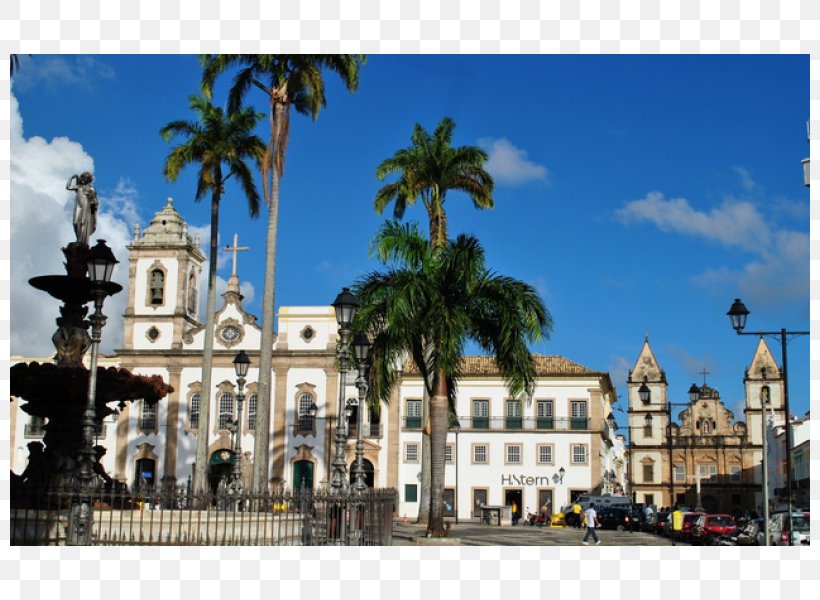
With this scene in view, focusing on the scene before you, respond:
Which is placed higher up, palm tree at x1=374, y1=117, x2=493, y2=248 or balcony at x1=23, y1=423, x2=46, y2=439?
palm tree at x1=374, y1=117, x2=493, y2=248

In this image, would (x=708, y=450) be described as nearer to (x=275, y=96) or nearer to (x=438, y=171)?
(x=438, y=171)

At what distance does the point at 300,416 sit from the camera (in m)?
50.0

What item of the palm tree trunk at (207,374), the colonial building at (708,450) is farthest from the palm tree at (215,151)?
the colonial building at (708,450)

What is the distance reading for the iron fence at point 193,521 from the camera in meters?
13.9

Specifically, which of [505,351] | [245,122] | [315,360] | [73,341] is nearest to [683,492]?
[315,360]

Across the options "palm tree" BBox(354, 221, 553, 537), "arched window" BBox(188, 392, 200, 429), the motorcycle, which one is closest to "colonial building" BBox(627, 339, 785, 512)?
the motorcycle

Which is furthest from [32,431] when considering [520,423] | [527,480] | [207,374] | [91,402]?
[91,402]

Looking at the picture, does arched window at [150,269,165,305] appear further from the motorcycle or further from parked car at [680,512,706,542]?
parked car at [680,512,706,542]

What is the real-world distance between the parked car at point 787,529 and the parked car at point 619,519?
14700 millimetres

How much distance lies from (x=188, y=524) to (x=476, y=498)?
37391 millimetres

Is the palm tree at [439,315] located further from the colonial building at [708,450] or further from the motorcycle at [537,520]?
the colonial building at [708,450]

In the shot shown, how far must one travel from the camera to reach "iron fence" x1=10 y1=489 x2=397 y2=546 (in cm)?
1392

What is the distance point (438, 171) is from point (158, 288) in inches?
871

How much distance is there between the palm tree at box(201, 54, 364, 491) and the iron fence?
11.2 metres
